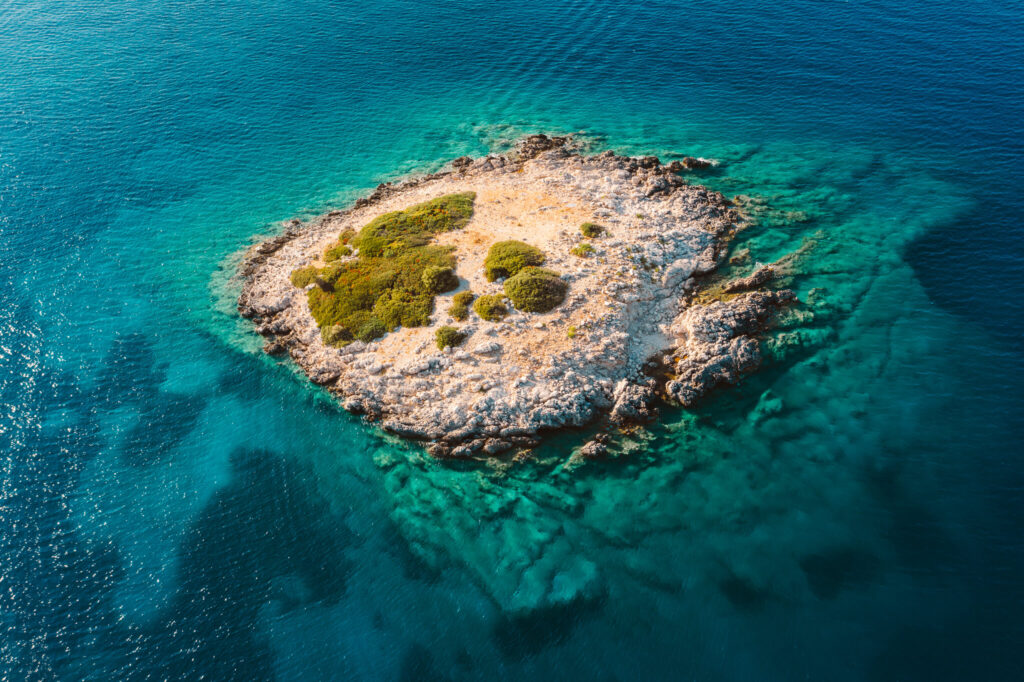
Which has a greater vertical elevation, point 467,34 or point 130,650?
point 467,34

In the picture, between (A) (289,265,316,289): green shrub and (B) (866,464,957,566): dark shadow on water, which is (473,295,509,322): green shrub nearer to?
(A) (289,265,316,289): green shrub

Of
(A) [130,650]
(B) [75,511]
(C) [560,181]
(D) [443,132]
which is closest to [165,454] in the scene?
(B) [75,511]

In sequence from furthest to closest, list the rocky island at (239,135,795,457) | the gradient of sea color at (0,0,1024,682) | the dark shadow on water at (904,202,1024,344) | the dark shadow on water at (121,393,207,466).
Answer: the dark shadow on water at (904,202,1024,344) < the rocky island at (239,135,795,457) < the dark shadow on water at (121,393,207,466) < the gradient of sea color at (0,0,1024,682)

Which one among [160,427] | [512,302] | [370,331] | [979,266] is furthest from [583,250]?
[160,427]

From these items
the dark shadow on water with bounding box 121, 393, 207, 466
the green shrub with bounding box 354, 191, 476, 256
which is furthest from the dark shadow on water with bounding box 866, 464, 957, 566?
the dark shadow on water with bounding box 121, 393, 207, 466

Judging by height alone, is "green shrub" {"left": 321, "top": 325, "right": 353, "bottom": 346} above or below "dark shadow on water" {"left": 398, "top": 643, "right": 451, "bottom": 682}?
above

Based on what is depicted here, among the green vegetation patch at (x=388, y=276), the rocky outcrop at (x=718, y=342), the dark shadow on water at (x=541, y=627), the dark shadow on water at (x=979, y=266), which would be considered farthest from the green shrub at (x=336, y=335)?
the dark shadow on water at (x=979, y=266)

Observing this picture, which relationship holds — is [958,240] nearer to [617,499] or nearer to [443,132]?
[617,499]
